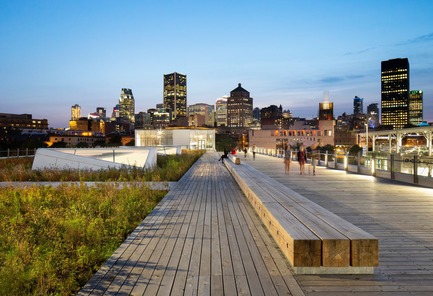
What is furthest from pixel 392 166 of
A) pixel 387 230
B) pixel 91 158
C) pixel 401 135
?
pixel 401 135

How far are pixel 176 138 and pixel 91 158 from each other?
45.7 m

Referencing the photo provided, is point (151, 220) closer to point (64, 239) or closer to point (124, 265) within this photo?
point (64, 239)

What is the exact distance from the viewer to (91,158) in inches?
770

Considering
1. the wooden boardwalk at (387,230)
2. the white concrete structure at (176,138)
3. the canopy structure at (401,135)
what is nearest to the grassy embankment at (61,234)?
the wooden boardwalk at (387,230)

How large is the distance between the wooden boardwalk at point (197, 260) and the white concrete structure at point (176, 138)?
5773cm

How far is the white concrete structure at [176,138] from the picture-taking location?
6519cm

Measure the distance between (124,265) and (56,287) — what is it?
0.79 meters

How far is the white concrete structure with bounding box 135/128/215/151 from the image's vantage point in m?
65.2

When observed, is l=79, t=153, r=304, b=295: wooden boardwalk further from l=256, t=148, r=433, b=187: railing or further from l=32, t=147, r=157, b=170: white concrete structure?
l=32, t=147, r=157, b=170: white concrete structure

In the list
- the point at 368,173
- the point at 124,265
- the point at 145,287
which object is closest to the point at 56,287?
the point at 124,265

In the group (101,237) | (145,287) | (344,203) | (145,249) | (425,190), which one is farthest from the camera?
(425,190)

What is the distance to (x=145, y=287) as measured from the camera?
373 cm

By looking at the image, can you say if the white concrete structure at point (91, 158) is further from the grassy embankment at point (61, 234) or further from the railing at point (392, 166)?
the railing at point (392, 166)

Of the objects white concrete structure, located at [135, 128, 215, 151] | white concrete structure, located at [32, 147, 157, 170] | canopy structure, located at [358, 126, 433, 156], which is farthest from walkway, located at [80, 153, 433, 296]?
white concrete structure, located at [135, 128, 215, 151]
